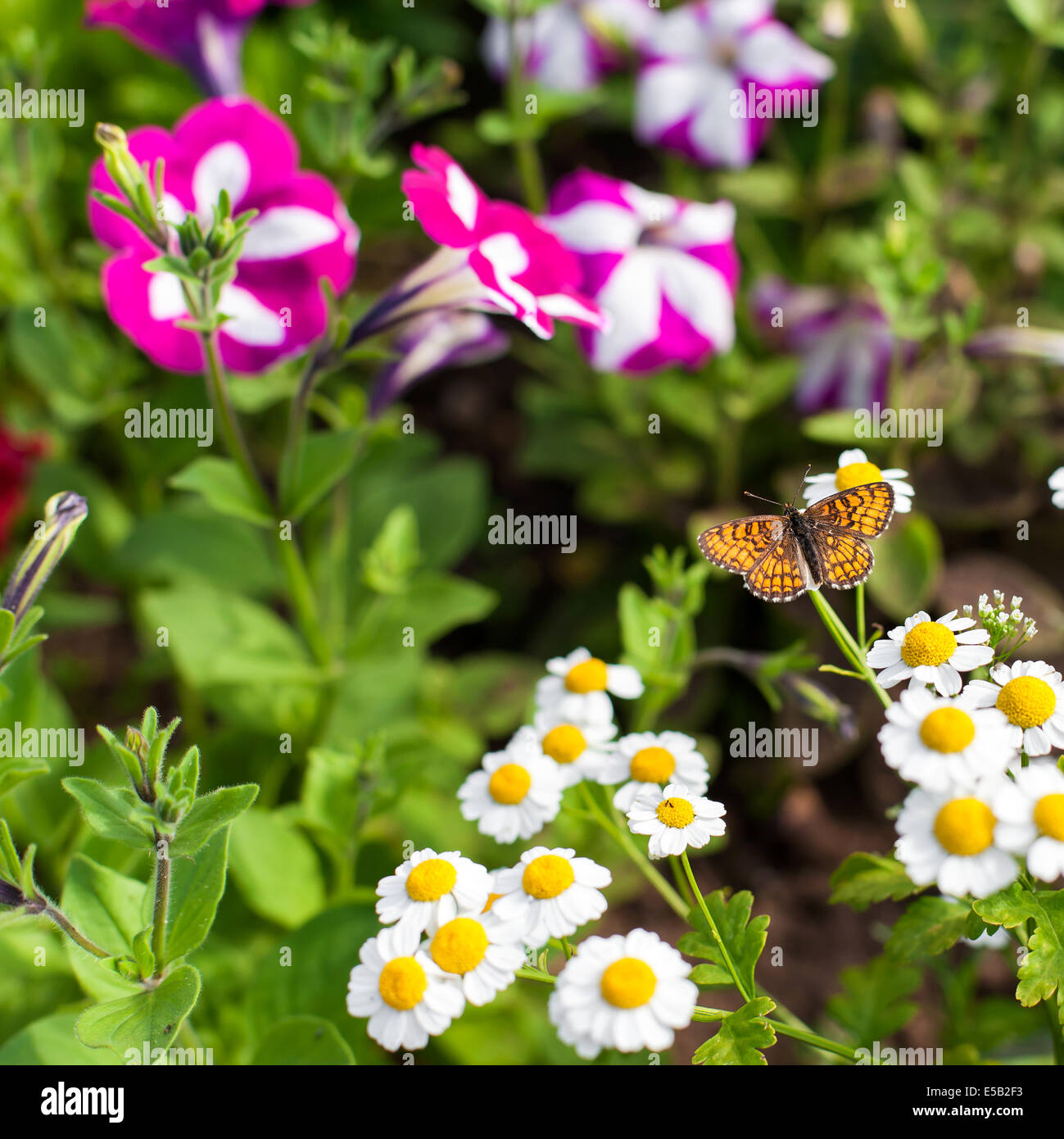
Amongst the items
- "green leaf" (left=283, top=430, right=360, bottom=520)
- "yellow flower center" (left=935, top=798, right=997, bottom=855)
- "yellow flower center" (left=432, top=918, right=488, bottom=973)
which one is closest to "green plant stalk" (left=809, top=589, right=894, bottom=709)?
"yellow flower center" (left=935, top=798, right=997, bottom=855)

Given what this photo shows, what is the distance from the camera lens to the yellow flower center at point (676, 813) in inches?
28.6

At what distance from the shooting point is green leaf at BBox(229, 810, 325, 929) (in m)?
1.07

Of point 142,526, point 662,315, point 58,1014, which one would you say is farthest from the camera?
point 142,526

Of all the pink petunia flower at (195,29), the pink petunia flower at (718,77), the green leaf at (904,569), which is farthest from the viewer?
the pink petunia flower at (718,77)

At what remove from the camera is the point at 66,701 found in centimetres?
170

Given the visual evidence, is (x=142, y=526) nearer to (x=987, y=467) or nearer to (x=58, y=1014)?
(x=58, y=1014)

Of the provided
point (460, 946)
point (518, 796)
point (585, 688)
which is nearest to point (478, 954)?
point (460, 946)

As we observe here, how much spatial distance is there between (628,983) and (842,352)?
3.55ft

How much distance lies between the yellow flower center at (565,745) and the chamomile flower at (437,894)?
0.42ft

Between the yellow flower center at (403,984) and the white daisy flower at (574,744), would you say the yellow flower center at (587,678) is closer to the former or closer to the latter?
the white daisy flower at (574,744)

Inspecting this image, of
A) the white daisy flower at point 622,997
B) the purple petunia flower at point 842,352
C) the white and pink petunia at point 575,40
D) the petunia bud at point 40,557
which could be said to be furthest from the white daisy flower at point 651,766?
the white and pink petunia at point 575,40

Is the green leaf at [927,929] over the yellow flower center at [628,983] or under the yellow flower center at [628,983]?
over

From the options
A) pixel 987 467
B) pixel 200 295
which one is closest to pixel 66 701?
pixel 200 295
